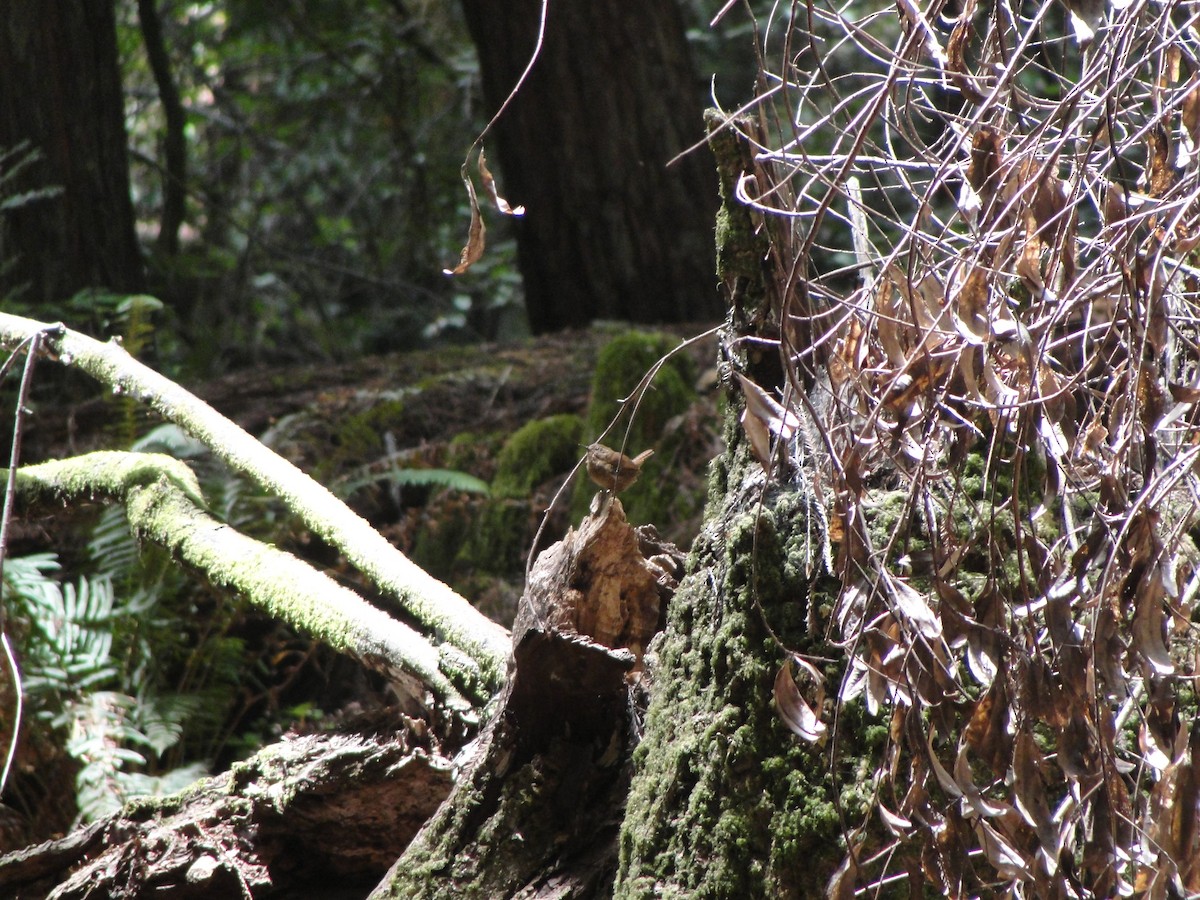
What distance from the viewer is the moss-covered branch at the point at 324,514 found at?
2.23 metres

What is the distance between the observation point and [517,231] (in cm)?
732

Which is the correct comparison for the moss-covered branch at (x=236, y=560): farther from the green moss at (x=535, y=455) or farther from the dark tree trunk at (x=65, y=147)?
the dark tree trunk at (x=65, y=147)

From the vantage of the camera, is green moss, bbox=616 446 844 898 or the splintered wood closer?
green moss, bbox=616 446 844 898

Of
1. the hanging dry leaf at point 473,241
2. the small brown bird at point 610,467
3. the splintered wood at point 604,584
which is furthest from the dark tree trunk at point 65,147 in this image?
the hanging dry leaf at point 473,241

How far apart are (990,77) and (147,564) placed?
11.3 feet

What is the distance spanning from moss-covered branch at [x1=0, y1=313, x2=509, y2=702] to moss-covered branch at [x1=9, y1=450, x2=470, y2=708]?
0.06 metres

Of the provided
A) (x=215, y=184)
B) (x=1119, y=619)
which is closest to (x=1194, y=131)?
(x=1119, y=619)

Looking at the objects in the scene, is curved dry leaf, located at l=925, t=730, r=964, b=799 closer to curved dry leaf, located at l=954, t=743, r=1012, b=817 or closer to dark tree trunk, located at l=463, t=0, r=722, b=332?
curved dry leaf, located at l=954, t=743, r=1012, b=817

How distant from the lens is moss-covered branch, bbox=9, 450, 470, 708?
7.61 feet

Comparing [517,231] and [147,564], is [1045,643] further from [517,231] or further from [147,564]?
[517,231]

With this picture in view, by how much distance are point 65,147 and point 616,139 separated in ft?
11.2

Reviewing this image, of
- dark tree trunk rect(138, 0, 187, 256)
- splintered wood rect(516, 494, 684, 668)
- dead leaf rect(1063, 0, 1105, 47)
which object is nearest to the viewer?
dead leaf rect(1063, 0, 1105, 47)

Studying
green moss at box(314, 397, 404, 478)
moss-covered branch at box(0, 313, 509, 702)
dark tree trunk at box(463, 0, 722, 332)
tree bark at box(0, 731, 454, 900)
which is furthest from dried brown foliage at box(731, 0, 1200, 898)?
dark tree trunk at box(463, 0, 722, 332)

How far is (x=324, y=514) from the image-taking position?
8.38ft
